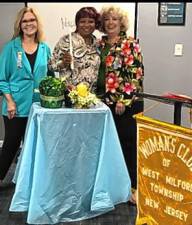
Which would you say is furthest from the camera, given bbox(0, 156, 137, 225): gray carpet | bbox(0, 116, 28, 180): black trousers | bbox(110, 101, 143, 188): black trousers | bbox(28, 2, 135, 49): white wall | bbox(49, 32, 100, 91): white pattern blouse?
bbox(28, 2, 135, 49): white wall

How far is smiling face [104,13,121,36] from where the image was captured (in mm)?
2762

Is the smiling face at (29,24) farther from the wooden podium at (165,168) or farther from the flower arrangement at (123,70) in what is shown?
the wooden podium at (165,168)

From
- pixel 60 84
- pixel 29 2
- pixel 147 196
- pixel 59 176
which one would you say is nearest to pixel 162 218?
pixel 147 196

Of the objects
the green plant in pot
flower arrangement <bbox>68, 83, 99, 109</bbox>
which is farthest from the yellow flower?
the green plant in pot

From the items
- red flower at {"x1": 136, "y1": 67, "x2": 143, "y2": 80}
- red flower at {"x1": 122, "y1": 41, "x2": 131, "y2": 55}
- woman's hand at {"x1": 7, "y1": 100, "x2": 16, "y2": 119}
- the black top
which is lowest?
woman's hand at {"x1": 7, "y1": 100, "x2": 16, "y2": 119}

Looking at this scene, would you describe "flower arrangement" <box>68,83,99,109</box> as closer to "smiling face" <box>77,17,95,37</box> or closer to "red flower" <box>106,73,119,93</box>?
"red flower" <box>106,73,119,93</box>

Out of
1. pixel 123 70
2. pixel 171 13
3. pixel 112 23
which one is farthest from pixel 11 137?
pixel 171 13

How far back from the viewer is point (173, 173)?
1.75m

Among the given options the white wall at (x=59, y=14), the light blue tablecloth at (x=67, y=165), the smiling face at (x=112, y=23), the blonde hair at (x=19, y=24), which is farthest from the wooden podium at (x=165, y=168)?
the white wall at (x=59, y=14)

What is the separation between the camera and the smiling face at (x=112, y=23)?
9.06 ft

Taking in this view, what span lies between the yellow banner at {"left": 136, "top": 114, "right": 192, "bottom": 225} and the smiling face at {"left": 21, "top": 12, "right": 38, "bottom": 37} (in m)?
1.36

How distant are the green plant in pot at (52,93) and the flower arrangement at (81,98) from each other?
7 centimetres

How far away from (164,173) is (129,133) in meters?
1.13

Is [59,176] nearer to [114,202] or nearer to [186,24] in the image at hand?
[114,202]
